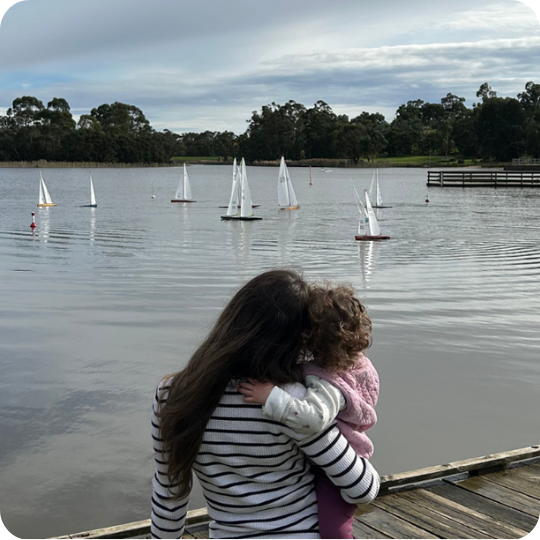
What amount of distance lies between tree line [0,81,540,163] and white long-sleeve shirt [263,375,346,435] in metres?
119

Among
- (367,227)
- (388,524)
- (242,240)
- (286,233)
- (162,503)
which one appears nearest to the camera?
(162,503)

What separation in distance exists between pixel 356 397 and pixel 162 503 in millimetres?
695

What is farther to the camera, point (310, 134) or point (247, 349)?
point (310, 134)

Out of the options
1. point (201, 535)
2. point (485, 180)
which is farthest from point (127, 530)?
point (485, 180)

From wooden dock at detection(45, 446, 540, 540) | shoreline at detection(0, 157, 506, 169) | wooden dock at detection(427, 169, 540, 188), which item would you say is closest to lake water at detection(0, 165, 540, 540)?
wooden dock at detection(45, 446, 540, 540)

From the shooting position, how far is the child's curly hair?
1997 mm

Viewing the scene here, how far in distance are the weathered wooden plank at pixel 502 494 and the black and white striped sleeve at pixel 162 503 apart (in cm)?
204

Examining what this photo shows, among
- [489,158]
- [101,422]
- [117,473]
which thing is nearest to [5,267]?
[101,422]

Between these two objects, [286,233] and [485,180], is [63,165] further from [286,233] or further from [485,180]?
[286,233]

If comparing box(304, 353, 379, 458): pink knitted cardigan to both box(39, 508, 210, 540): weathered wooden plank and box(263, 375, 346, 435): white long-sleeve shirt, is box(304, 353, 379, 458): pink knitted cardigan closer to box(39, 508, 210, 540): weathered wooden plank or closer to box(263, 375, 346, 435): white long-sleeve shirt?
box(263, 375, 346, 435): white long-sleeve shirt

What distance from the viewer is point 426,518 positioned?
3.45 m

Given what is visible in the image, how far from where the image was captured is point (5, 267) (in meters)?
15.9

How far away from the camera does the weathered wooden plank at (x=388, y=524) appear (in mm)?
3258

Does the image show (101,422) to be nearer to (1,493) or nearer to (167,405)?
(1,493)
